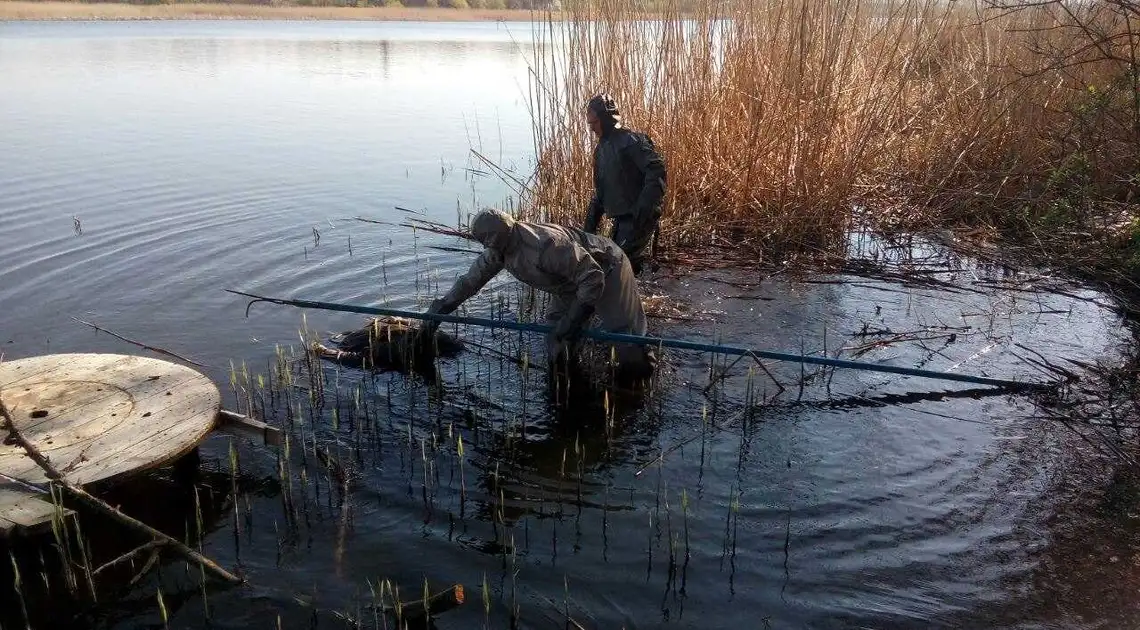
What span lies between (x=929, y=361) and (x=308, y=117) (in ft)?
44.0

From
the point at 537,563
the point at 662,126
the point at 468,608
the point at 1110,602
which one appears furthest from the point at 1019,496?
the point at 662,126

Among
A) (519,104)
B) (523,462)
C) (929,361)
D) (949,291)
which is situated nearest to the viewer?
(523,462)

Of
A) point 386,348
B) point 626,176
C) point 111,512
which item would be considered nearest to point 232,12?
point 626,176

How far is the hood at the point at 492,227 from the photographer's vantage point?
5066 mm

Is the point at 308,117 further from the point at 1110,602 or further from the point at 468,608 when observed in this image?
the point at 1110,602

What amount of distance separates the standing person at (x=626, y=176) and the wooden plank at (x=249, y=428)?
337cm

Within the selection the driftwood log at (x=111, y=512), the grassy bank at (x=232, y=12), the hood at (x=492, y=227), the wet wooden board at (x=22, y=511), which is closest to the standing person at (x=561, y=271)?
the hood at (x=492, y=227)

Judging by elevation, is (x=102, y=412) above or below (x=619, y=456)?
above

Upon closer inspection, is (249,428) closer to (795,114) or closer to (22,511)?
(22,511)

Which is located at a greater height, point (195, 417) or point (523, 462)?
point (195, 417)

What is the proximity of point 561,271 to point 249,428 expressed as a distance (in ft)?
6.49

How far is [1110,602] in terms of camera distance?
3818 mm

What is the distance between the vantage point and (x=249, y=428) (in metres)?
4.69

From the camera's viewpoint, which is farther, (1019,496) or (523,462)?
(523,462)
